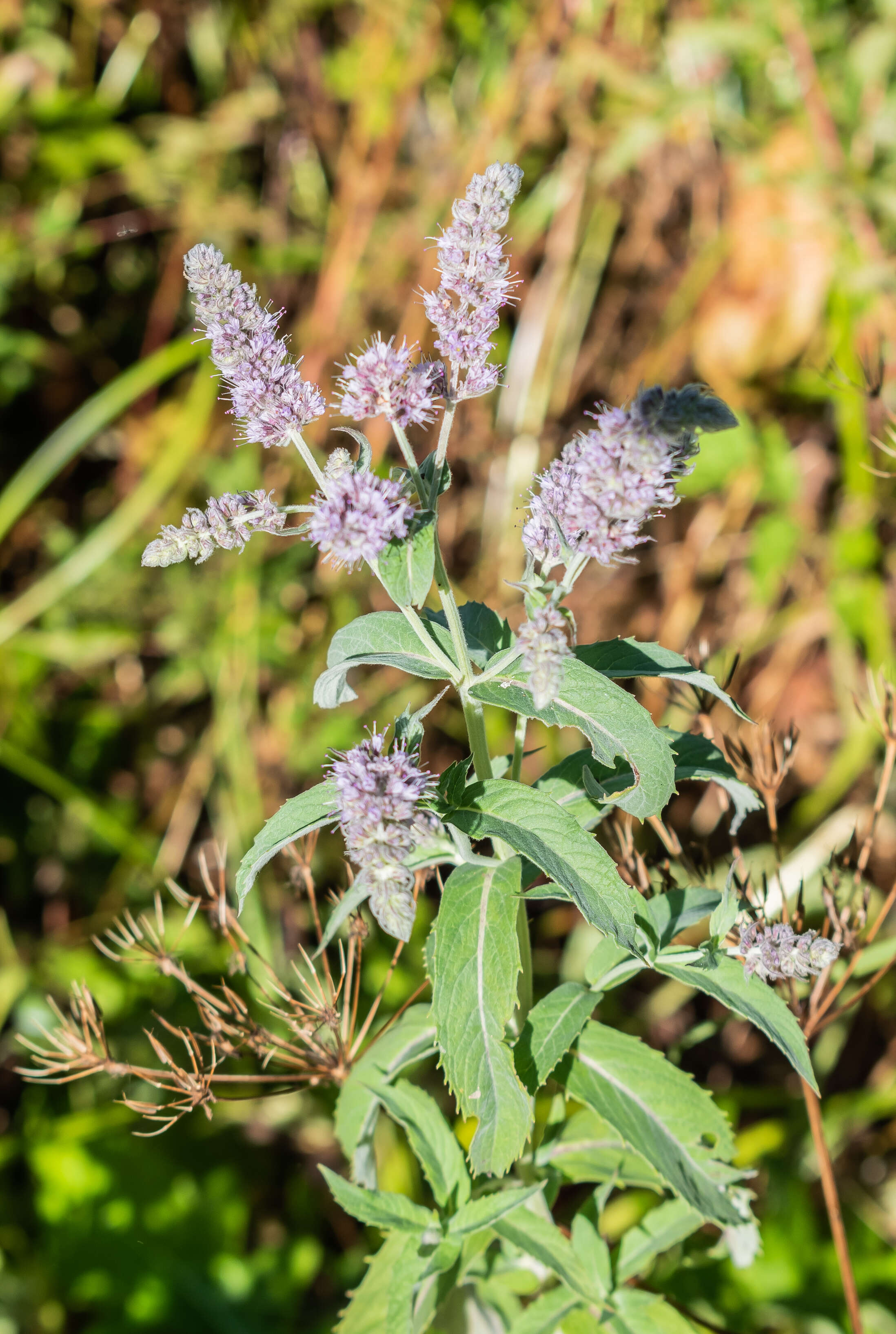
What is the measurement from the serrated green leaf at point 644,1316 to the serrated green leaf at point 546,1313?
6 centimetres

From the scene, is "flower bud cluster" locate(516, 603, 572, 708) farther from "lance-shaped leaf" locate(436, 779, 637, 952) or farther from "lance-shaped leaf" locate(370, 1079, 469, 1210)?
"lance-shaped leaf" locate(370, 1079, 469, 1210)

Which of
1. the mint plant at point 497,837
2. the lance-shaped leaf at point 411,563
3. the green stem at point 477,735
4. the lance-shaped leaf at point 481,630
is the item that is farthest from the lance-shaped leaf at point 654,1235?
the lance-shaped leaf at point 411,563

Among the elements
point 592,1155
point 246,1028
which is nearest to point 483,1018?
point 592,1155

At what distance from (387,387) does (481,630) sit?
0.37 m

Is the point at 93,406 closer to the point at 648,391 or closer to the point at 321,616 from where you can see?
the point at 321,616

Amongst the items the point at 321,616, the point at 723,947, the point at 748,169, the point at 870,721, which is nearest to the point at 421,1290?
the point at 723,947

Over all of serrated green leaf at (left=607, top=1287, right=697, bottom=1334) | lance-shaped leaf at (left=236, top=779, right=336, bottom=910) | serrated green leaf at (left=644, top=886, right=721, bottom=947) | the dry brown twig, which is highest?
lance-shaped leaf at (left=236, top=779, right=336, bottom=910)

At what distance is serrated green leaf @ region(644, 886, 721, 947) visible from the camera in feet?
4.11

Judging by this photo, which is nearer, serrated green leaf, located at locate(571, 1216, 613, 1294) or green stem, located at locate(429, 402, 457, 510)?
green stem, located at locate(429, 402, 457, 510)

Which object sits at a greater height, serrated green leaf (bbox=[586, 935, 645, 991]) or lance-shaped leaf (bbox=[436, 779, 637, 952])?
lance-shaped leaf (bbox=[436, 779, 637, 952])

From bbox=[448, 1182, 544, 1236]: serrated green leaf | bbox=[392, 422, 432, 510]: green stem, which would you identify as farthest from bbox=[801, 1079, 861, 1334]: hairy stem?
bbox=[392, 422, 432, 510]: green stem

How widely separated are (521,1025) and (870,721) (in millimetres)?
1141

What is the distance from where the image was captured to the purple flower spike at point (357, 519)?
1005 millimetres

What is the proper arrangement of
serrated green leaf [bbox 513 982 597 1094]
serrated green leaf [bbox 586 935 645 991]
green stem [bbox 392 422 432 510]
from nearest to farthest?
1. green stem [bbox 392 422 432 510]
2. serrated green leaf [bbox 513 982 597 1094]
3. serrated green leaf [bbox 586 935 645 991]
